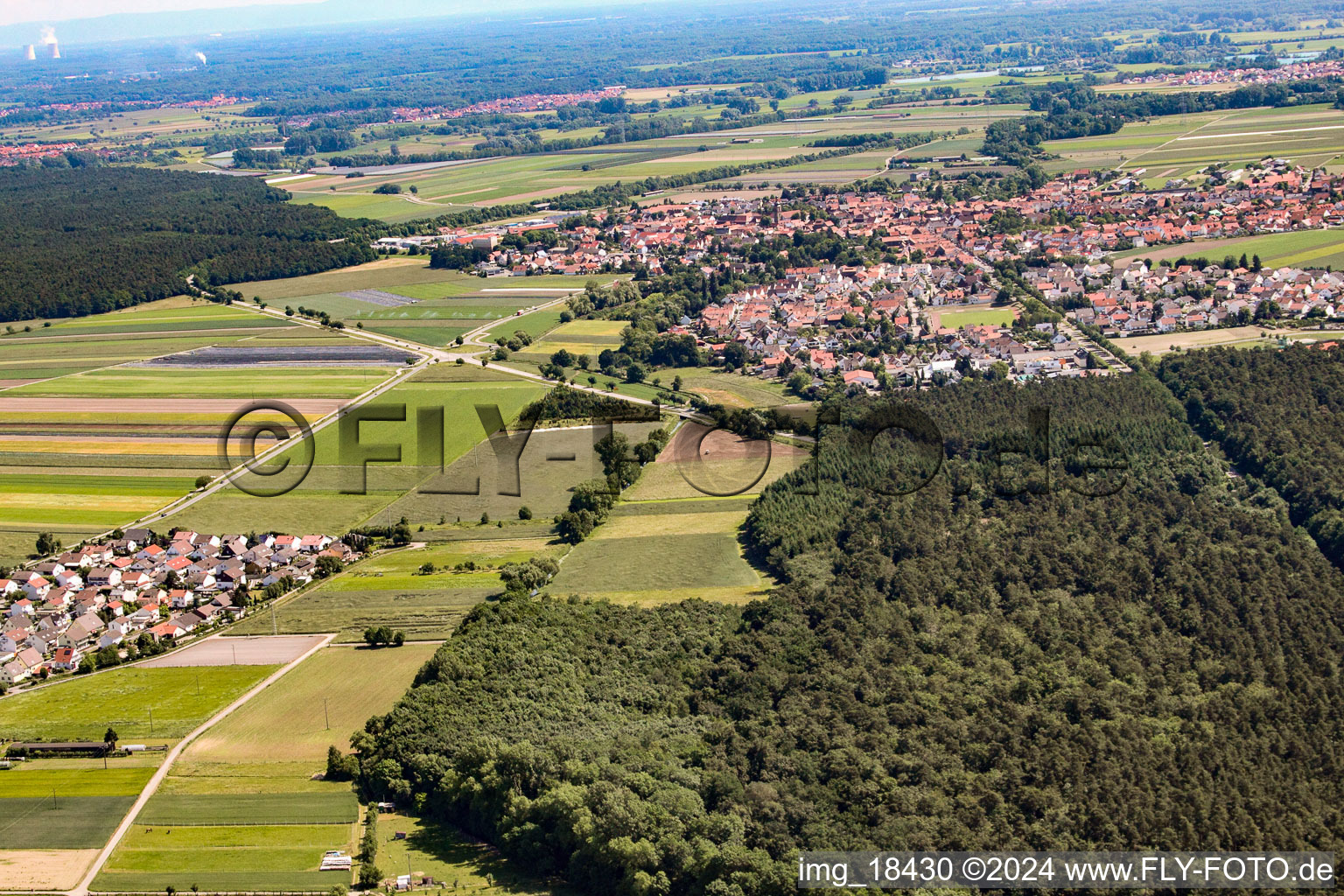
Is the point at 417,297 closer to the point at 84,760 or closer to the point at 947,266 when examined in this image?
the point at 947,266

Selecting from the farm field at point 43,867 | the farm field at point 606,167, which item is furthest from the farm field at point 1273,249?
the farm field at point 43,867

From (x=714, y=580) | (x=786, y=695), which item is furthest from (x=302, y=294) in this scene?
(x=786, y=695)

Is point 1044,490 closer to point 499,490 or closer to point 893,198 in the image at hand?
point 499,490

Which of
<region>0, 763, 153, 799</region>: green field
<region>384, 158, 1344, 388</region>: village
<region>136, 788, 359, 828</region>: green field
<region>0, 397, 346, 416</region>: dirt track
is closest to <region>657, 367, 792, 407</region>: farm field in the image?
<region>384, 158, 1344, 388</region>: village

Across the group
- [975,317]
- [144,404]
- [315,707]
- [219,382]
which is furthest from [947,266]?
[315,707]

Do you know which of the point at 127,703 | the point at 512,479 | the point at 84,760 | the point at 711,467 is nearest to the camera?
the point at 84,760
